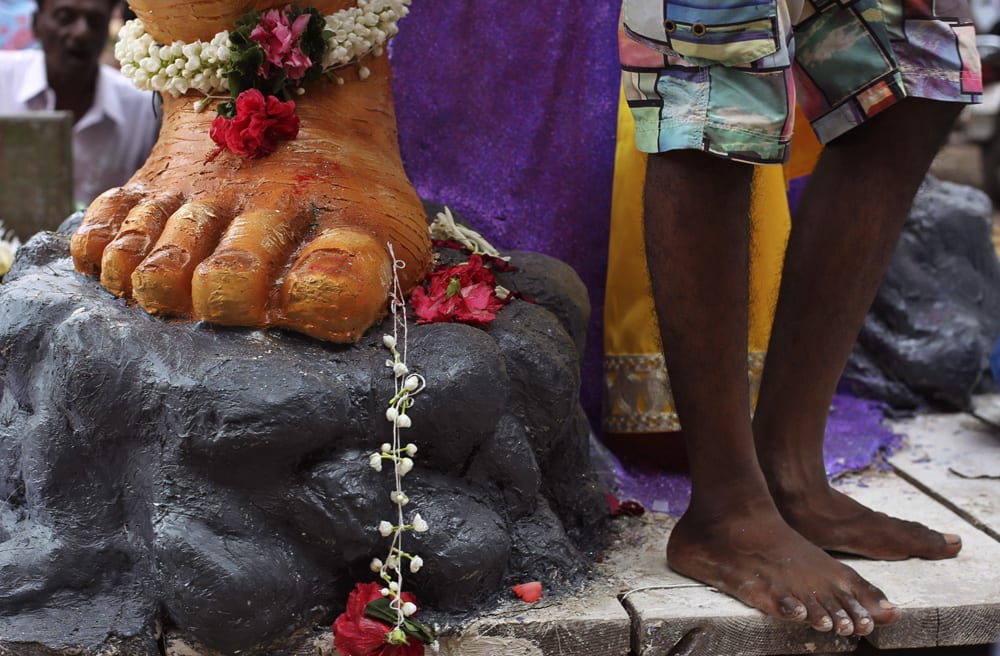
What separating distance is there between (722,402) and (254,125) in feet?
2.77

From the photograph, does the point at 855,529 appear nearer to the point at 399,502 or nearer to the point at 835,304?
the point at 835,304

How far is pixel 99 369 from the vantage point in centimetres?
157

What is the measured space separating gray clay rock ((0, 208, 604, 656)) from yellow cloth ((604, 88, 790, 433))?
0.60 meters

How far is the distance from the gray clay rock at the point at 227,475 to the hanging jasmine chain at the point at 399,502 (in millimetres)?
18

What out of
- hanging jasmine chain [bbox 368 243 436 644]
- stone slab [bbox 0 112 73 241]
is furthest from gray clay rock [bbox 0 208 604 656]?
stone slab [bbox 0 112 73 241]

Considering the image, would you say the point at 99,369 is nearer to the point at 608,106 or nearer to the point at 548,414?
the point at 548,414

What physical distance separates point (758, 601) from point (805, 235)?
0.63m

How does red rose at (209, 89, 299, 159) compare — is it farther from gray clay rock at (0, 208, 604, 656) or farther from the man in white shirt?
the man in white shirt

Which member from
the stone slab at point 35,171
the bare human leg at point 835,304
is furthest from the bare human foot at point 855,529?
the stone slab at point 35,171

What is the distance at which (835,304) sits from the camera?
1.87 m

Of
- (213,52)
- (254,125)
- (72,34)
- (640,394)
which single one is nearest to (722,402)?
(640,394)

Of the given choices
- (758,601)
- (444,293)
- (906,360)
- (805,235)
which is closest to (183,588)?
(444,293)

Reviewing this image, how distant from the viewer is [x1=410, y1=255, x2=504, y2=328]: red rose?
5.79 feet

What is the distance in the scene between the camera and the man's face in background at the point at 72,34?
14.7ft
